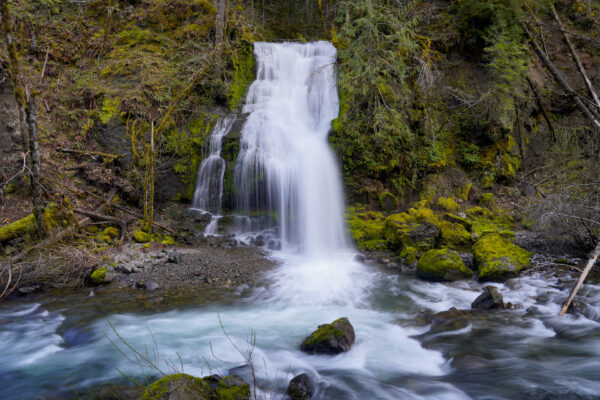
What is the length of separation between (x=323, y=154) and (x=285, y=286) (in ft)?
17.4

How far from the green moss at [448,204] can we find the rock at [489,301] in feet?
18.0

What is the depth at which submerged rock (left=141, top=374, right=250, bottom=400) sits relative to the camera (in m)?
2.69

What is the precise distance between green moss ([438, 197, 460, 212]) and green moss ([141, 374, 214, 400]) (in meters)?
9.77

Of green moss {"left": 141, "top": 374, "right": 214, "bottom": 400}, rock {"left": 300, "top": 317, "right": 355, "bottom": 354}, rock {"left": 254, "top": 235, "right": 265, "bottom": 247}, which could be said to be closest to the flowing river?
rock {"left": 300, "top": 317, "right": 355, "bottom": 354}

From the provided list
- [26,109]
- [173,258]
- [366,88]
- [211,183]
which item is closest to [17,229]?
[26,109]

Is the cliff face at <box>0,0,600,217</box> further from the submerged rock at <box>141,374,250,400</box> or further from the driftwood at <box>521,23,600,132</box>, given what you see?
the submerged rock at <box>141,374,250,400</box>

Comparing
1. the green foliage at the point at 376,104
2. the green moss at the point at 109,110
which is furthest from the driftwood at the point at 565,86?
the green moss at the point at 109,110

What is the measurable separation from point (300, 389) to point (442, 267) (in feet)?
15.6

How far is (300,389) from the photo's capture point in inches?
135

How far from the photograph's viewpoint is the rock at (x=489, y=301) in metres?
5.48

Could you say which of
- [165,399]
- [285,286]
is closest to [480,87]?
[285,286]

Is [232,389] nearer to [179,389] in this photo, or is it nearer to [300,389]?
[179,389]

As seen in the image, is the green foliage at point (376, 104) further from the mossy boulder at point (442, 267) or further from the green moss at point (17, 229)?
the green moss at point (17, 229)

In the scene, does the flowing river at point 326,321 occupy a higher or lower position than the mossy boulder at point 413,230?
lower
